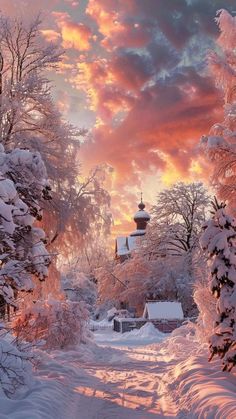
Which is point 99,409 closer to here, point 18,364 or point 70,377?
point 18,364

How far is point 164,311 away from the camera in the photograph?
3403cm

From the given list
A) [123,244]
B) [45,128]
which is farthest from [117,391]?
[123,244]

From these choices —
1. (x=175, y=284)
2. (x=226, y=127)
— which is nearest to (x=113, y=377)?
(x=226, y=127)

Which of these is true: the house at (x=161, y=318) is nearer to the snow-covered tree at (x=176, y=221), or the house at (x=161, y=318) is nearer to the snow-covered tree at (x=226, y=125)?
the snow-covered tree at (x=176, y=221)

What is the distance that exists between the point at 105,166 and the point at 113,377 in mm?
11190

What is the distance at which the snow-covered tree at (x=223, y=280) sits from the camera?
1065 cm

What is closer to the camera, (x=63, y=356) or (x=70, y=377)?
(x=70, y=377)

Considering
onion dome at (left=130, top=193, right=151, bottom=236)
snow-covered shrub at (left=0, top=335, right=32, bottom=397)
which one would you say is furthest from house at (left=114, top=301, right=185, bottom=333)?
onion dome at (left=130, top=193, right=151, bottom=236)

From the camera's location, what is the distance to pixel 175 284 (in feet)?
133

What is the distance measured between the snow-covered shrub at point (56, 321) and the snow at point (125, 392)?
3.49ft

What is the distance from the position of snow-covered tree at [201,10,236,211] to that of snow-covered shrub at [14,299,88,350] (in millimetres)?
6879

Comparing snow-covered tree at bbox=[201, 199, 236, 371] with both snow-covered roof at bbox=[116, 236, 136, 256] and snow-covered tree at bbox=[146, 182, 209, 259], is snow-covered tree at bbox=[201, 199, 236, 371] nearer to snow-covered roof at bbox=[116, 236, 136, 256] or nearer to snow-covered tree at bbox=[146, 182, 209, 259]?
snow-covered tree at bbox=[146, 182, 209, 259]

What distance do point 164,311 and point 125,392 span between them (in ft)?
79.4

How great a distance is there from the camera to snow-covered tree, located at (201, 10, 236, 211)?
13.7 metres
